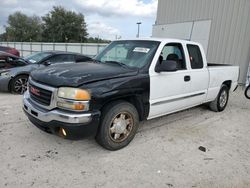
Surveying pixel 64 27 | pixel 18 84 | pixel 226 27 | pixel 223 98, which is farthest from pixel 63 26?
pixel 223 98

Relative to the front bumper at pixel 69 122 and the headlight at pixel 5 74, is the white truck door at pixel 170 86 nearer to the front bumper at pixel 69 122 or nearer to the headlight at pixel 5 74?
the front bumper at pixel 69 122

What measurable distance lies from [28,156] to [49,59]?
5382 millimetres

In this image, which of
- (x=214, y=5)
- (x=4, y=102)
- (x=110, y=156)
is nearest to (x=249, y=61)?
(x=214, y=5)

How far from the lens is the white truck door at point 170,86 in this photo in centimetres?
395

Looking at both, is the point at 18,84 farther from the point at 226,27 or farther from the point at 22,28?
the point at 22,28

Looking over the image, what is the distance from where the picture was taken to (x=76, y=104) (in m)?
3.01

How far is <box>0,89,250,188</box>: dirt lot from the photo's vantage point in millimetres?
2879

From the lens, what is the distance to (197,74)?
4832 mm

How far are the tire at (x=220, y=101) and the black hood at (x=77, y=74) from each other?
10.6ft

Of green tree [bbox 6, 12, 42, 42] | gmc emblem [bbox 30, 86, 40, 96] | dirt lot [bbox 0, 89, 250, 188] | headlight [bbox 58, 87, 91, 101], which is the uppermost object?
green tree [bbox 6, 12, 42, 42]

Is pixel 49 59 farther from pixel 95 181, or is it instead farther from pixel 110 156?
pixel 95 181

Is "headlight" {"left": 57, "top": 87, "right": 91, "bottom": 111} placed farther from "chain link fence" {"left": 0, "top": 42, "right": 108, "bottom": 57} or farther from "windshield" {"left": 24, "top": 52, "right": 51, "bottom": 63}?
"chain link fence" {"left": 0, "top": 42, "right": 108, "bottom": 57}

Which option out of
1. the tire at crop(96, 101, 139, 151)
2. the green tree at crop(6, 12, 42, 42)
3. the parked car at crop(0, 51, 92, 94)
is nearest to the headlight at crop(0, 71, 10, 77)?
the parked car at crop(0, 51, 92, 94)

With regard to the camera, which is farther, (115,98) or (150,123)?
(150,123)
